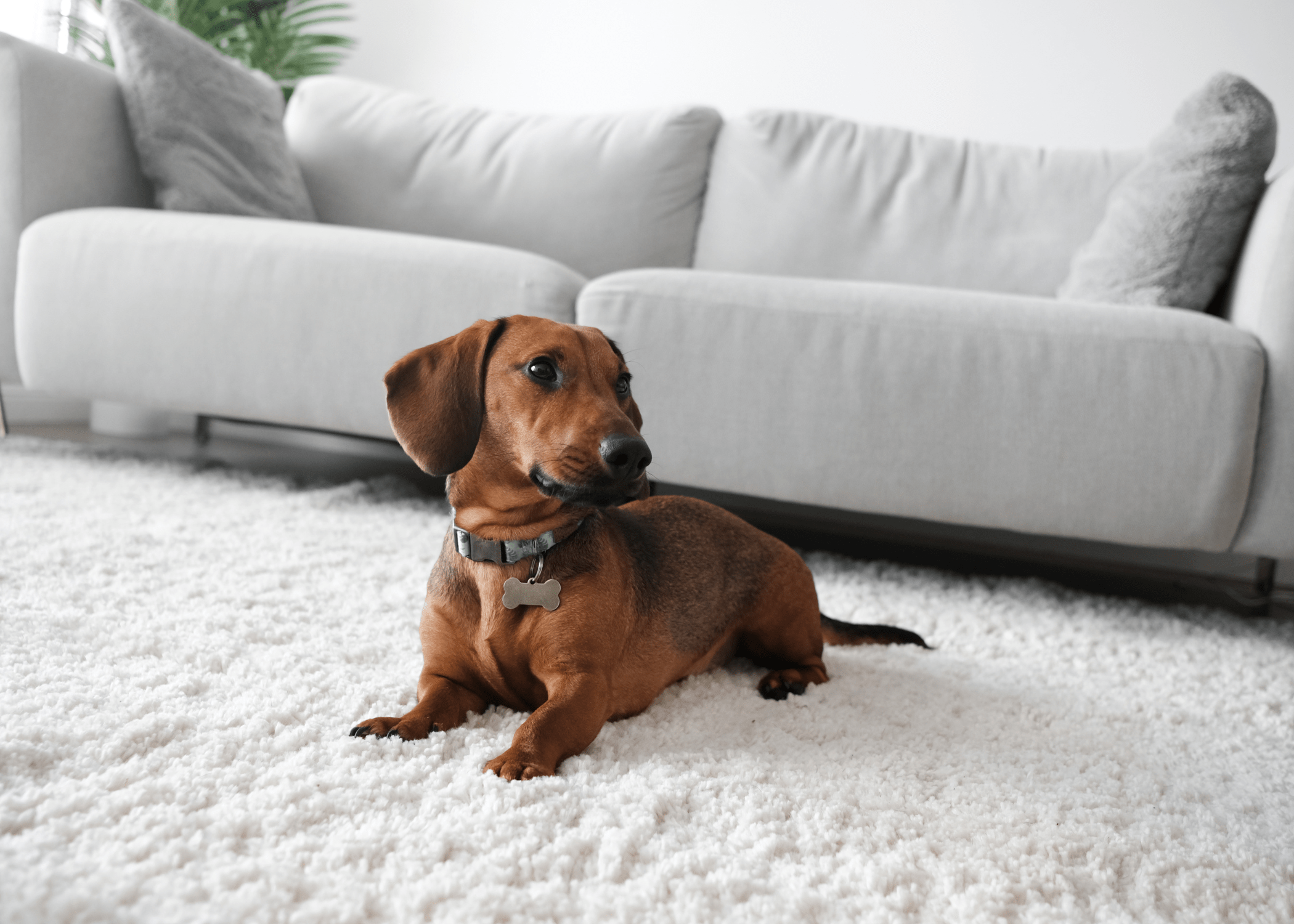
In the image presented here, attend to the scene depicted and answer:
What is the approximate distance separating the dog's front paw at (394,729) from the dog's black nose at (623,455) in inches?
14.6

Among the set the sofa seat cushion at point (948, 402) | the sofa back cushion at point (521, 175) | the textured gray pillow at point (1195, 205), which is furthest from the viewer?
the sofa back cushion at point (521, 175)

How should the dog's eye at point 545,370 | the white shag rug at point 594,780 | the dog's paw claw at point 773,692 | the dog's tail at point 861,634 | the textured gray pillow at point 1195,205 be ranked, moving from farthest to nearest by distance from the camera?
the textured gray pillow at point 1195,205 → the dog's tail at point 861,634 → the dog's paw claw at point 773,692 → the dog's eye at point 545,370 → the white shag rug at point 594,780

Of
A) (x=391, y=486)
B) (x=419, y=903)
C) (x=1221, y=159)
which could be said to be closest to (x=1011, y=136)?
(x=1221, y=159)

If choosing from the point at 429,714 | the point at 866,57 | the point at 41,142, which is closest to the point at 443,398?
the point at 429,714

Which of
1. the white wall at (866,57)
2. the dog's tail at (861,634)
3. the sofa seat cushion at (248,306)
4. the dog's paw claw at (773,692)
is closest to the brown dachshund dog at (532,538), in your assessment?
the dog's paw claw at (773,692)

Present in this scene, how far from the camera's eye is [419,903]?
29.1 inches

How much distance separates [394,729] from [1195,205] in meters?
2.16

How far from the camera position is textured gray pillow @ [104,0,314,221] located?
2.67 meters

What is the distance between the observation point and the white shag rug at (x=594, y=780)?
0.78 meters

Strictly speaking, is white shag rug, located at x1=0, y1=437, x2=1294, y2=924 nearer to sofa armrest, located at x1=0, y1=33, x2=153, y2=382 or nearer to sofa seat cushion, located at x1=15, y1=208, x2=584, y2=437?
sofa seat cushion, located at x1=15, y1=208, x2=584, y2=437

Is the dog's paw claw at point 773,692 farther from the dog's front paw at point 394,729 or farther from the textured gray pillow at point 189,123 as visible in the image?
the textured gray pillow at point 189,123

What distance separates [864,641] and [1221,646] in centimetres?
82

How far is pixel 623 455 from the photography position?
101 centimetres

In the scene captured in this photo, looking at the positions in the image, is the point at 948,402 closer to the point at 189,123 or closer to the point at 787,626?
the point at 787,626
